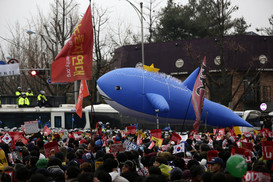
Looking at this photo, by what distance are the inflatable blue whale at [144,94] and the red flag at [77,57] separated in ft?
32.3

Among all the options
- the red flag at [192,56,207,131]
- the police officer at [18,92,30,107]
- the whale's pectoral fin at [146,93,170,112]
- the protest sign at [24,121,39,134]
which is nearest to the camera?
the red flag at [192,56,207,131]

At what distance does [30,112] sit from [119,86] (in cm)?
773

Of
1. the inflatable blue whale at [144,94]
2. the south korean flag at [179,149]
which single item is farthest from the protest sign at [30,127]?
the south korean flag at [179,149]

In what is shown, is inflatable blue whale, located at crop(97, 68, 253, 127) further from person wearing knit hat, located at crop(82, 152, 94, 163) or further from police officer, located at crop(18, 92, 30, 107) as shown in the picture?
person wearing knit hat, located at crop(82, 152, 94, 163)

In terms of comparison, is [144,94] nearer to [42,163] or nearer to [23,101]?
[23,101]

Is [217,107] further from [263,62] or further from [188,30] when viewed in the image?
[188,30]

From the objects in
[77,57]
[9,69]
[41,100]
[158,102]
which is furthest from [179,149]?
[41,100]

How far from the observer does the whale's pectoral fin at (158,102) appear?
19938 millimetres

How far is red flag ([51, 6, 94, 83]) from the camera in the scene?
33.2 feet

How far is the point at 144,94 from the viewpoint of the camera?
2058 centimetres

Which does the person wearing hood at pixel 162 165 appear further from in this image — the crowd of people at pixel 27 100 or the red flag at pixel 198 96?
the crowd of people at pixel 27 100

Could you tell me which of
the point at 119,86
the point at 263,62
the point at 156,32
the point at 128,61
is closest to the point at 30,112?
the point at 119,86

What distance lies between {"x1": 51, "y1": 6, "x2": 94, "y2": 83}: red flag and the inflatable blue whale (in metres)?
9.86

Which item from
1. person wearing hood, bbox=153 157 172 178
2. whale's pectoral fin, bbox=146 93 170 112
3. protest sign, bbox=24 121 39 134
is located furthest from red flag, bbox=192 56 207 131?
person wearing hood, bbox=153 157 172 178
